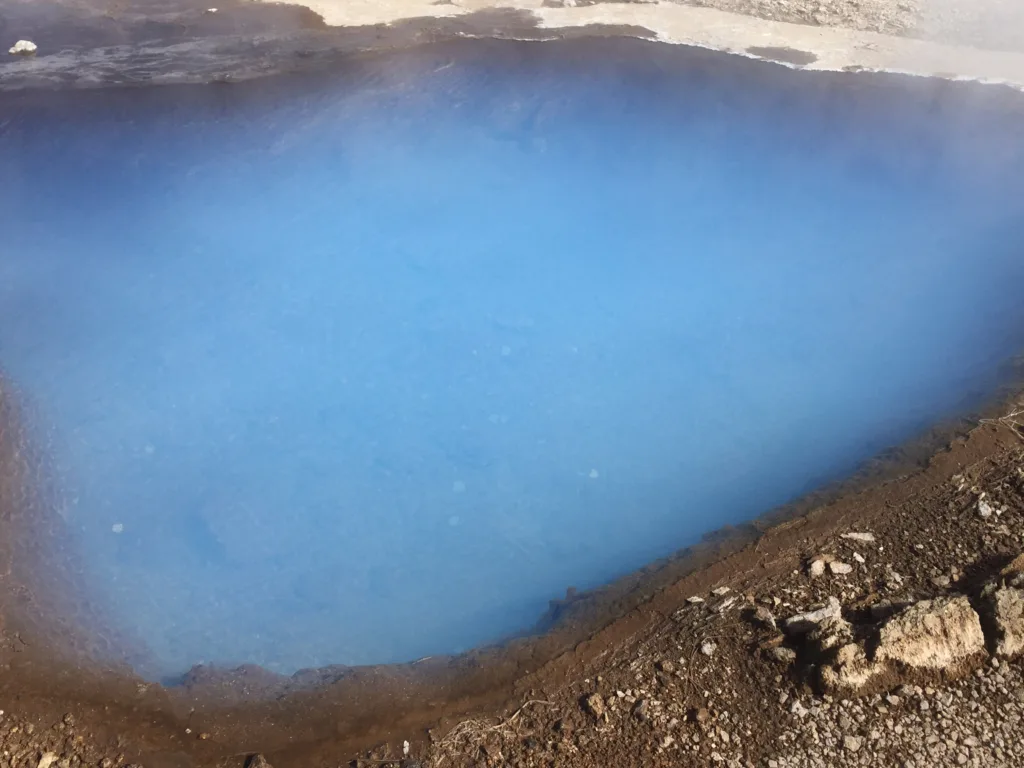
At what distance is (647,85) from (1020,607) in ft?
18.5

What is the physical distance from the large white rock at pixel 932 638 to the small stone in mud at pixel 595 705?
101 cm

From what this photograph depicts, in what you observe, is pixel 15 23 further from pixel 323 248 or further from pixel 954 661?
pixel 954 661

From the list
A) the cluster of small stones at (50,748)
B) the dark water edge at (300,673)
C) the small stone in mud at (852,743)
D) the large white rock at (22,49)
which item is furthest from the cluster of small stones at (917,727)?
the large white rock at (22,49)

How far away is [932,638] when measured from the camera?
278cm

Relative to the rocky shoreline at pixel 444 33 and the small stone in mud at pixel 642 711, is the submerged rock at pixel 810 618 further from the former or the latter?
the rocky shoreline at pixel 444 33

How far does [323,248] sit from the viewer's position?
584cm

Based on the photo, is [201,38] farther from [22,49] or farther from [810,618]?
[810,618]

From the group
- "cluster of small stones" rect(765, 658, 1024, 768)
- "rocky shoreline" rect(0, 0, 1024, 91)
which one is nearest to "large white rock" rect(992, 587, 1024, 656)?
"cluster of small stones" rect(765, 658, 1024, 768)

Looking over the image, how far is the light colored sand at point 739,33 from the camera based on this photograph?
7027mm

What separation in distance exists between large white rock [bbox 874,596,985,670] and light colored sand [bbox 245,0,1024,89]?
5.78 m

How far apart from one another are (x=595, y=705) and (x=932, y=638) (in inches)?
49.3

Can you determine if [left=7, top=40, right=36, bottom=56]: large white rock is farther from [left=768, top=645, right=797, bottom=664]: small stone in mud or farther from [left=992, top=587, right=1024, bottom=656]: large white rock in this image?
[left=992, top=587, right=1024, bottom=656]: large white rock

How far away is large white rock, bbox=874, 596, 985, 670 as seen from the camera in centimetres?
277

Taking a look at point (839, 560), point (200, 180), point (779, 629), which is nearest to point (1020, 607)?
point (839, 560)
